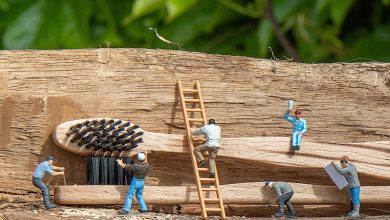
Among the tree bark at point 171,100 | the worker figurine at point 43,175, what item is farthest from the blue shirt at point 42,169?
the tree bark at point 171,100

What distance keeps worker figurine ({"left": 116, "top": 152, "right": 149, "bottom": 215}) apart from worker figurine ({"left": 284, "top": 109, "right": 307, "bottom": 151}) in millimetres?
593

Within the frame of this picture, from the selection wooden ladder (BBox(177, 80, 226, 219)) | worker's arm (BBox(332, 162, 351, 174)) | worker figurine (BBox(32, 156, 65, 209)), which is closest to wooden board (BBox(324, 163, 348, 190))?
worker's arm (BBox(332, 162, 351, 174))

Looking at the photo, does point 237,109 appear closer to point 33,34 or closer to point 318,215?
point 318,215

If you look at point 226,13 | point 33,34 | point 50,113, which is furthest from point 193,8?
point 50,113

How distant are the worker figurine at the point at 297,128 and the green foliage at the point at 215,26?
50 cm

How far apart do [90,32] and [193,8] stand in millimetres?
448

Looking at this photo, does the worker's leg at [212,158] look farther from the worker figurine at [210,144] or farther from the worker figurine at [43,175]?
the worker figurine at [43,175]

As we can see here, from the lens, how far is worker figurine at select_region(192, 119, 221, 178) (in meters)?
4.52

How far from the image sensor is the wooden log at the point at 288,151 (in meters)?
4.61

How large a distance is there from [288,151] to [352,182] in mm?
278

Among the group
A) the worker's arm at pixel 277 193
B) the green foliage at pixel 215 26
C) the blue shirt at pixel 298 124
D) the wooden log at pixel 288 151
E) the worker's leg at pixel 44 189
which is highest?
the green foliage at pixel 215 26

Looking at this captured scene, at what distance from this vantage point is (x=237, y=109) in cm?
478

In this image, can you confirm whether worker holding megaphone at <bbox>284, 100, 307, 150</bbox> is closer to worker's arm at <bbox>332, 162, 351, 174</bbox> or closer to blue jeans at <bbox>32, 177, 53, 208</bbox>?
worker's arm at <bbox>332, 162, 351, 174</bbox>

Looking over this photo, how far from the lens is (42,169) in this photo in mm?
4406
